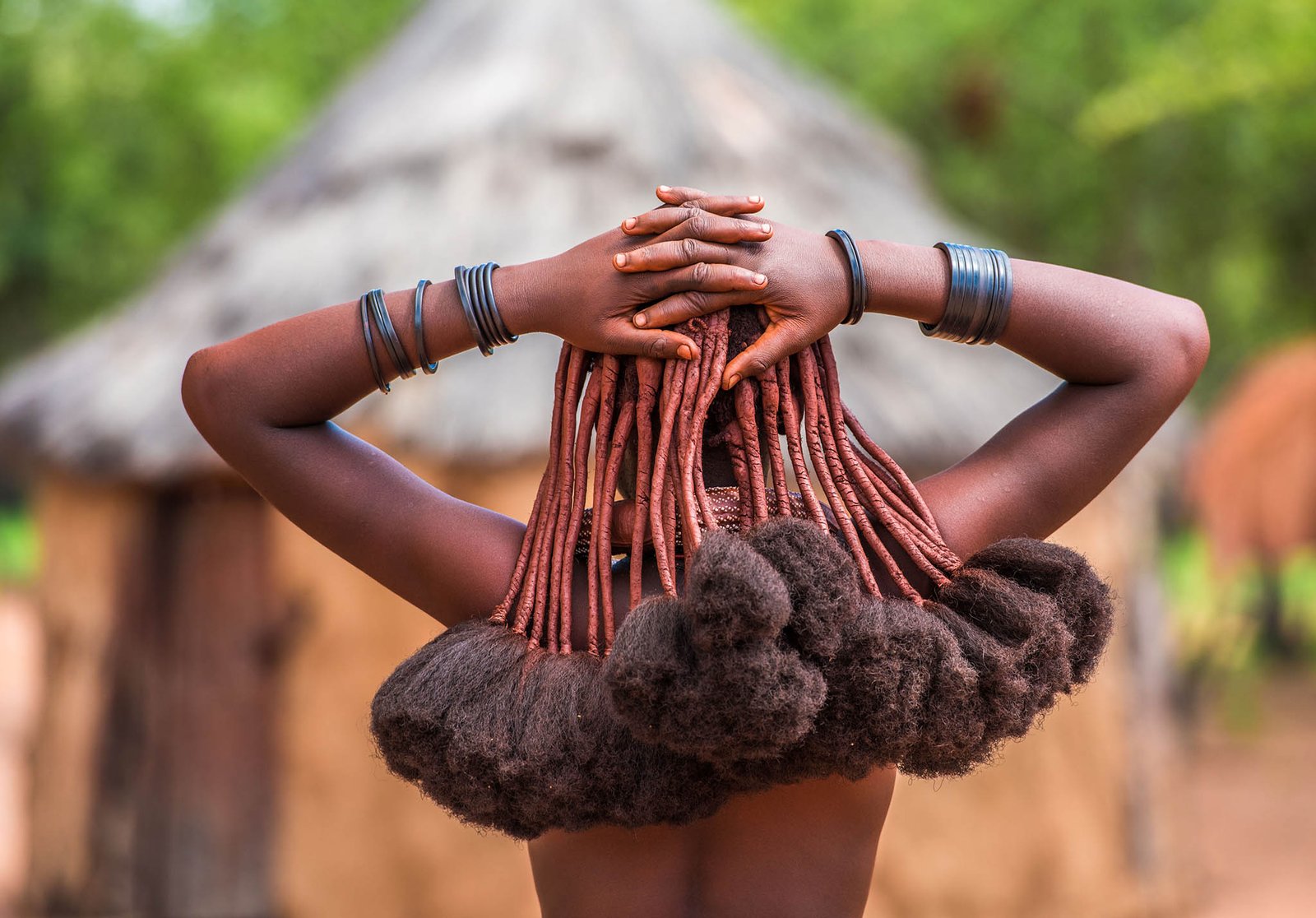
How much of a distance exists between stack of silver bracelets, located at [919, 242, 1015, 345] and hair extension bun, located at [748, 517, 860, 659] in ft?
1.10

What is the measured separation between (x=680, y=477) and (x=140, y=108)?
11803 mm

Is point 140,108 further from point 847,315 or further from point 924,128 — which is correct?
point 847,315

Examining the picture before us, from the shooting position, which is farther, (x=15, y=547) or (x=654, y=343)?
(x=15, y=547)

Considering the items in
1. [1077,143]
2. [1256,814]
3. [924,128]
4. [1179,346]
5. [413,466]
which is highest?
[924,128]

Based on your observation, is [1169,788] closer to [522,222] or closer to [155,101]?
[522,222]

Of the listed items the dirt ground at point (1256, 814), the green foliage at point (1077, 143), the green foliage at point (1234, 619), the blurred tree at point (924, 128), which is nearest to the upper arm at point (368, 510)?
the dirt ground at point (1256, 814)

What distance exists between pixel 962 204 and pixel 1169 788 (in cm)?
542

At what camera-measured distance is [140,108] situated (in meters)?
11.7

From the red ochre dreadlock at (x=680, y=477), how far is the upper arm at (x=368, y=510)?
2.0 inches

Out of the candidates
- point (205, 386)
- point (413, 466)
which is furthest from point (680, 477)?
point (413, 466)

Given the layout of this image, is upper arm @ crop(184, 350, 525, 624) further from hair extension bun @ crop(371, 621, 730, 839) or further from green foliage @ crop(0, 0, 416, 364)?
green foliage @ crop(0, 0, 416, 364)

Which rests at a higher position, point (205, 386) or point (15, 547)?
point (15, 547)

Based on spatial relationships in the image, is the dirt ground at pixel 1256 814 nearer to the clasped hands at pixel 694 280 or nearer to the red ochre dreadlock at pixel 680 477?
the red ochre dreadlock at pixel 680 477

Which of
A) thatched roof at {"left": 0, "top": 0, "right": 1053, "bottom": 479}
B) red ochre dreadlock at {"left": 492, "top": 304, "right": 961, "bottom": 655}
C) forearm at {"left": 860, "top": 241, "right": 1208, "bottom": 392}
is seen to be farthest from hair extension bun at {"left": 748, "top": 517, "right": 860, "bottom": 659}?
thatched roof at {"left": 0, "top": 0, "right": 1053, "bottom": 479}
